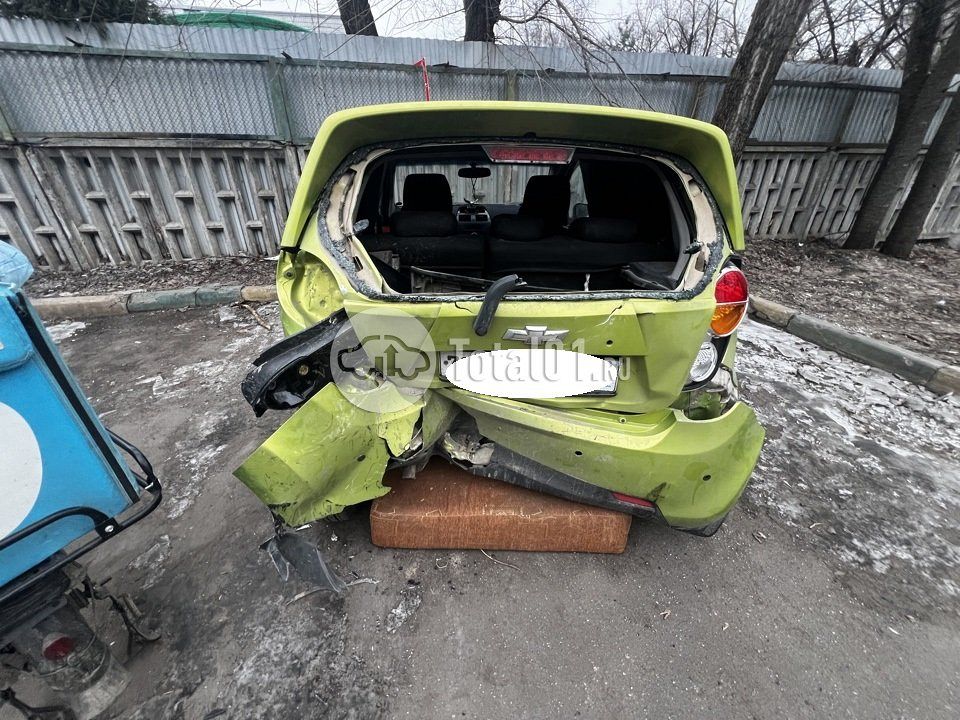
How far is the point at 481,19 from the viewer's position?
5.74 metres

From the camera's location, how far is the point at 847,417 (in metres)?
2.92

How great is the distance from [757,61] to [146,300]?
677cm

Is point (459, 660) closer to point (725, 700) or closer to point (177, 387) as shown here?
point (725, 700)

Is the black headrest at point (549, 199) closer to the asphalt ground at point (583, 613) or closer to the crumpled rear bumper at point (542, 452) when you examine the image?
the crumpled rear bumper at point (542, 452)

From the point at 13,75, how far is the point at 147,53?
1.39 metres

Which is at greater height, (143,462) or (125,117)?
(125,117)

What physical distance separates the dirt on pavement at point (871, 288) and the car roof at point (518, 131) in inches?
139

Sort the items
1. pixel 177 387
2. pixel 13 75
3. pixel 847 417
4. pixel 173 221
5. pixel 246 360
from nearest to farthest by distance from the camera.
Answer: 1. pixel 847 417
2. pixel 177 387
3. pixel 246 360
4. pixel 13 75
5. pixel 173 221

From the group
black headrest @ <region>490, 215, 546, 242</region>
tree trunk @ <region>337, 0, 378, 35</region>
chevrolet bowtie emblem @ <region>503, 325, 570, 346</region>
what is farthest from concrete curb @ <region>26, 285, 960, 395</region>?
tree trunk @ <region>337, 0, 378, 35</region>

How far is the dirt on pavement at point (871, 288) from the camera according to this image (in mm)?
4129

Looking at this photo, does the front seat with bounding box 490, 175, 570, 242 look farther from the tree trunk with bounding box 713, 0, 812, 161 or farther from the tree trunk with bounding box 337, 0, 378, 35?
the tree trunk with bounding box 337, 0, 378, 35

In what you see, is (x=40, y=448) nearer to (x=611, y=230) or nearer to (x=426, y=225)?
(x=426, y=225)

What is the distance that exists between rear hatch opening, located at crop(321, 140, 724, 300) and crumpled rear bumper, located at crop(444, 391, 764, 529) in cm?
44

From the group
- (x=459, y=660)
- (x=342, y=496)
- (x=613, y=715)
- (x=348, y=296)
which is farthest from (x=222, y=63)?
(x=613, y=715)
